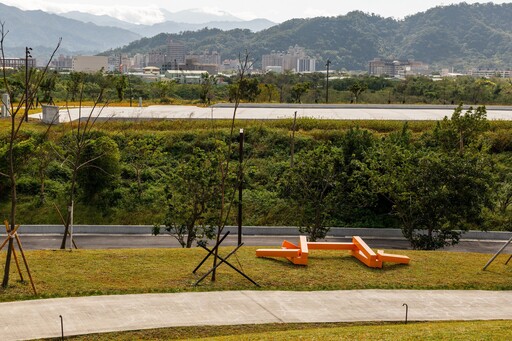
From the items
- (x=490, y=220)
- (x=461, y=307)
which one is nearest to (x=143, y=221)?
(x=490, y=220)

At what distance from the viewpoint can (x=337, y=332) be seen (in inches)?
539

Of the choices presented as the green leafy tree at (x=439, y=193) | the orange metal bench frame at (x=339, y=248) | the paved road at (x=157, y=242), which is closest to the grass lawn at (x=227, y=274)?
the orange metal bench frame at (x=339, y=248)

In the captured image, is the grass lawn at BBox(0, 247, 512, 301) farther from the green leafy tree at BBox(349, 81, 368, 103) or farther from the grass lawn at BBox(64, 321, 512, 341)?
the green leafy tree at BBox(349, 81, 368, 103)

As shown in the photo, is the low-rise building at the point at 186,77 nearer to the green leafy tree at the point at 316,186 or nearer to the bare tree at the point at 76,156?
the bare tree at the point at 76,156

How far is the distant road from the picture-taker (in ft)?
152

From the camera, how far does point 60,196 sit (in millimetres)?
31984

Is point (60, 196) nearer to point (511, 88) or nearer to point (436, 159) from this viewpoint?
point (436, 159)

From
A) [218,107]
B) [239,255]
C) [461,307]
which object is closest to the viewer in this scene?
[461,307]

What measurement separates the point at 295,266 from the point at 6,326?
8.45 m

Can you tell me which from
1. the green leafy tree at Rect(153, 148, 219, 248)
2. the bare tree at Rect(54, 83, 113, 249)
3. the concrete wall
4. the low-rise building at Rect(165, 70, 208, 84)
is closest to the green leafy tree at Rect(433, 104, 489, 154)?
the concrete wall

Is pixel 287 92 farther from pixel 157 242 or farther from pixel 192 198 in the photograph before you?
pixel 192 198

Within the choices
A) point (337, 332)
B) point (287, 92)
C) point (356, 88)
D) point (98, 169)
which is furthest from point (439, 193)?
point (287, 92)

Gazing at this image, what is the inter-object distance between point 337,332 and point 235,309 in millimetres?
2908

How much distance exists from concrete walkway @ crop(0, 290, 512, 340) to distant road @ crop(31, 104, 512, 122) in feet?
90.7
